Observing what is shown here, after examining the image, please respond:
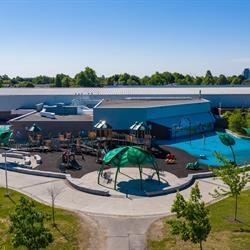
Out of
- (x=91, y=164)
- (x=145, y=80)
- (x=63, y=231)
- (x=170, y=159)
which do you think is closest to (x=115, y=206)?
(x=63, y=231)

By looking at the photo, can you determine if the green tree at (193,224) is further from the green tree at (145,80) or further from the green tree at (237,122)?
the green tree at (145,80)

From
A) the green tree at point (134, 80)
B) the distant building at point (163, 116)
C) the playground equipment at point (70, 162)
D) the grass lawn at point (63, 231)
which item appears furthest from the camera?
the green tree at point (134, 80)

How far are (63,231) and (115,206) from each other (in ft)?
17.0

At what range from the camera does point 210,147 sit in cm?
4472

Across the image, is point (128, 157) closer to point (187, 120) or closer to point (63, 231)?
point (63, 231)

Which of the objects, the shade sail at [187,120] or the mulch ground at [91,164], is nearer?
the mulch ground at [91,164]

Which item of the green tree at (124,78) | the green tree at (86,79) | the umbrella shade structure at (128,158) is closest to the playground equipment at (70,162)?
the umbrella shade structure at (128,158)

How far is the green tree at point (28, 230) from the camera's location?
14562 millimetres

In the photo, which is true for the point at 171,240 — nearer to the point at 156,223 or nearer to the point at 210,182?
the point at 156,223

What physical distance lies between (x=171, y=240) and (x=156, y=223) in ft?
8.52

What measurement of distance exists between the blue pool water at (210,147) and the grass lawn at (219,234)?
14.4 m

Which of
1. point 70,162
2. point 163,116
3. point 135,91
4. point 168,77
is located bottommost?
point 70,162

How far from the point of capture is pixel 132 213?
2286 centimetres

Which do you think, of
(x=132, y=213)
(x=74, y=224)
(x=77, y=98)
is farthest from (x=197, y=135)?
(x=74, y=224)
